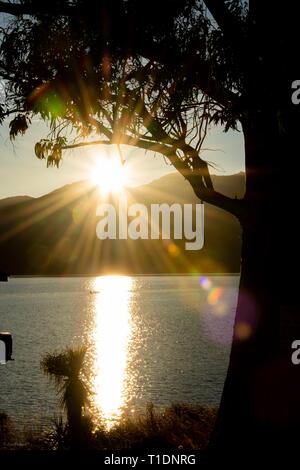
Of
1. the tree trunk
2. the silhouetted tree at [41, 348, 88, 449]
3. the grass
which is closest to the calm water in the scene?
the grass

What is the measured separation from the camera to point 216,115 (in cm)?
902

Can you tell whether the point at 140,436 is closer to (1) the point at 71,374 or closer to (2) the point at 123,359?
(1) the point at 71,374

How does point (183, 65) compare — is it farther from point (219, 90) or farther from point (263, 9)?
point (263, 9)

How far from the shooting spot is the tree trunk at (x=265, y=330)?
356 inches

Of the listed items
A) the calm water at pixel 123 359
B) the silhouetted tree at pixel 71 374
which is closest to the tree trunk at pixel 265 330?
the silhouetted tree at pixel 71 374

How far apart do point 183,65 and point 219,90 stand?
66cm

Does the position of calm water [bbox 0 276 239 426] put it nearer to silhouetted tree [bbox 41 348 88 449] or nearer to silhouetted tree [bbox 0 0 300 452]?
silhouetted tree [bbox 41 348 88 449]

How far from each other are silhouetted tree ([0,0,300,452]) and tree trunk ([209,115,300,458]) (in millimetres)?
15

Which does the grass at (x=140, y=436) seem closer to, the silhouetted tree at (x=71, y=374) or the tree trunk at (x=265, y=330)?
the silhouetted tree at (x=71, y=374)

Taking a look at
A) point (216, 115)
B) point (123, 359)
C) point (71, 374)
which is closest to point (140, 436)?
point (71, 374)

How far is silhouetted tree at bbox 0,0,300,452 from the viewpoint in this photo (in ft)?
28.8

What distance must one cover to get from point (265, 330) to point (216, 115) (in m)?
3.23

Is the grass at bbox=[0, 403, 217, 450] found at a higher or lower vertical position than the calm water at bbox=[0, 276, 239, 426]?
higher

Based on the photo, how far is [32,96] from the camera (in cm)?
997
